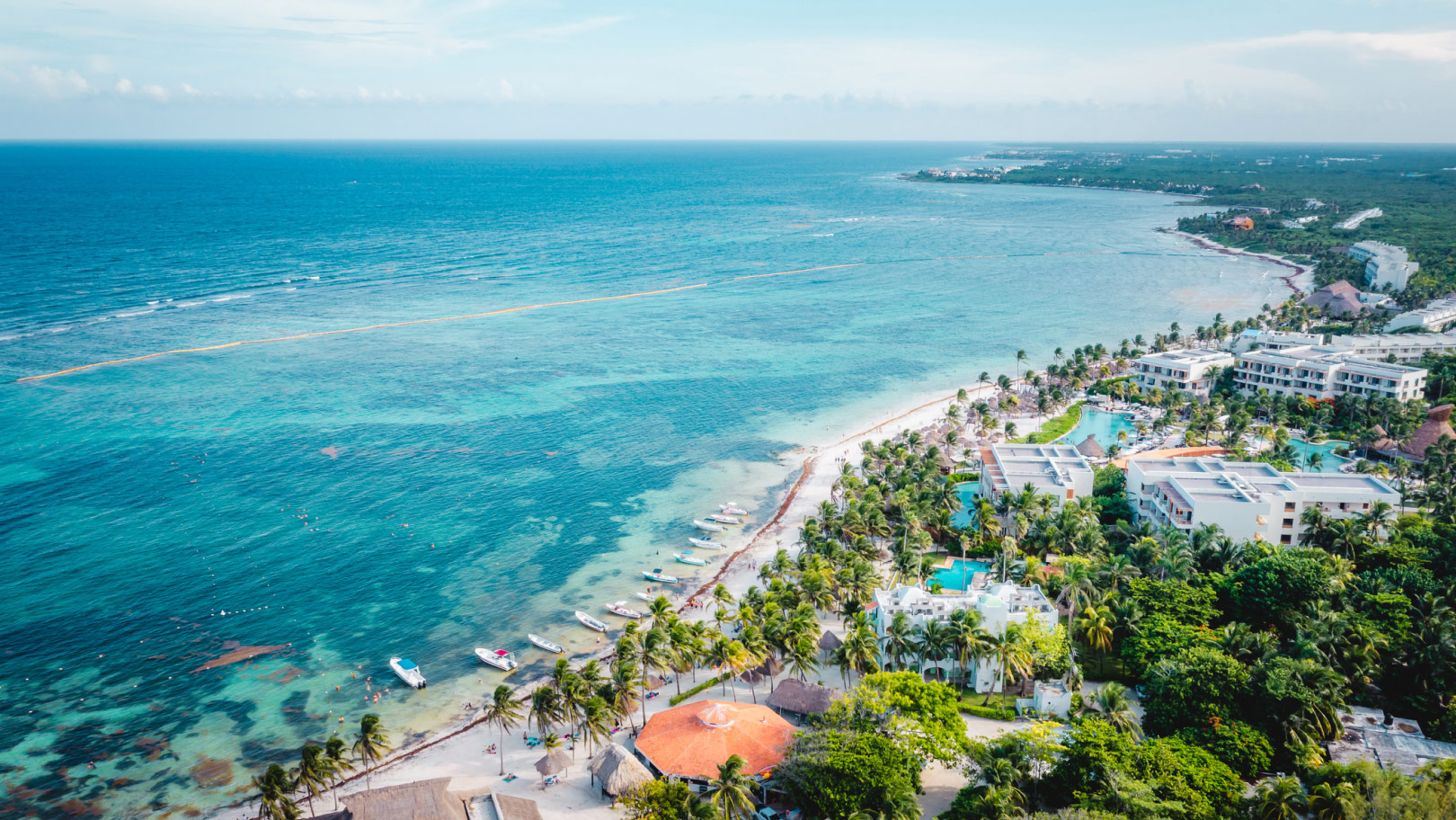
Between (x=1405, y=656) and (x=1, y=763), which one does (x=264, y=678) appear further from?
(x=1405, y=656)

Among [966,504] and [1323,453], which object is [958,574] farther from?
[1323,453]

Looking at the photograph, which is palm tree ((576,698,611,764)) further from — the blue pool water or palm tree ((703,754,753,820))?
the blue pool water

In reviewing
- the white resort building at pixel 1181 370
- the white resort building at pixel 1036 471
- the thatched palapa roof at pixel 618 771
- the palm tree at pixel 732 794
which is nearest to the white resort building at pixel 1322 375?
the white resort building at pixel 1181 370

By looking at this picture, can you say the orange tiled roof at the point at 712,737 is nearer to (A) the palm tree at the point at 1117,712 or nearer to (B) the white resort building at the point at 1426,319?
(A) the palm tree at the point at 1117,712

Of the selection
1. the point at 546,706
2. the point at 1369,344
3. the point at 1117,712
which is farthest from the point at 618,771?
the point at 1369,344

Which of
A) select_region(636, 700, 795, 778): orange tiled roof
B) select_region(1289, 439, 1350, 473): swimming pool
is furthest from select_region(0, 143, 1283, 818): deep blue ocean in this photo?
select_region(1289, 439, 1350, 473): swimming pool
